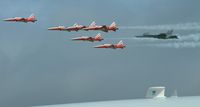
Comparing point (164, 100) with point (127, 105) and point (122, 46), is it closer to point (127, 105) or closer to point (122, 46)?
point (127, 105)

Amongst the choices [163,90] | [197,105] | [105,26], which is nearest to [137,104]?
[197,105]

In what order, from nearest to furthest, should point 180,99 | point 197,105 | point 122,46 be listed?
point 197,105 → point 180,99 → point 122,46

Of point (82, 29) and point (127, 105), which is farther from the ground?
point (82, 29)

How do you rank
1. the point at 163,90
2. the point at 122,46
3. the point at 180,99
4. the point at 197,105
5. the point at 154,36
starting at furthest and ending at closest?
the point at 122,46 → the point at 154,36 → the point at 163,90 → the point at 180,99 → the point at 197,105

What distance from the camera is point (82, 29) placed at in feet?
626

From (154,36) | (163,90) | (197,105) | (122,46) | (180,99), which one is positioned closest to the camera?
(197,105)

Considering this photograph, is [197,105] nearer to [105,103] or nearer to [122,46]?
[105,103]

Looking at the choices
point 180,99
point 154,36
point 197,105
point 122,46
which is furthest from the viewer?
point 122,46

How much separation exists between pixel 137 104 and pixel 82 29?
5934cm

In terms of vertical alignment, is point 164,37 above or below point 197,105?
above

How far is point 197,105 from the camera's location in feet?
432

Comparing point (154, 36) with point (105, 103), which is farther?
point (154, 36)

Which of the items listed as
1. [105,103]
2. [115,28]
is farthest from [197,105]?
[115,28]

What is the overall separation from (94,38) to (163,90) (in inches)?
1363
